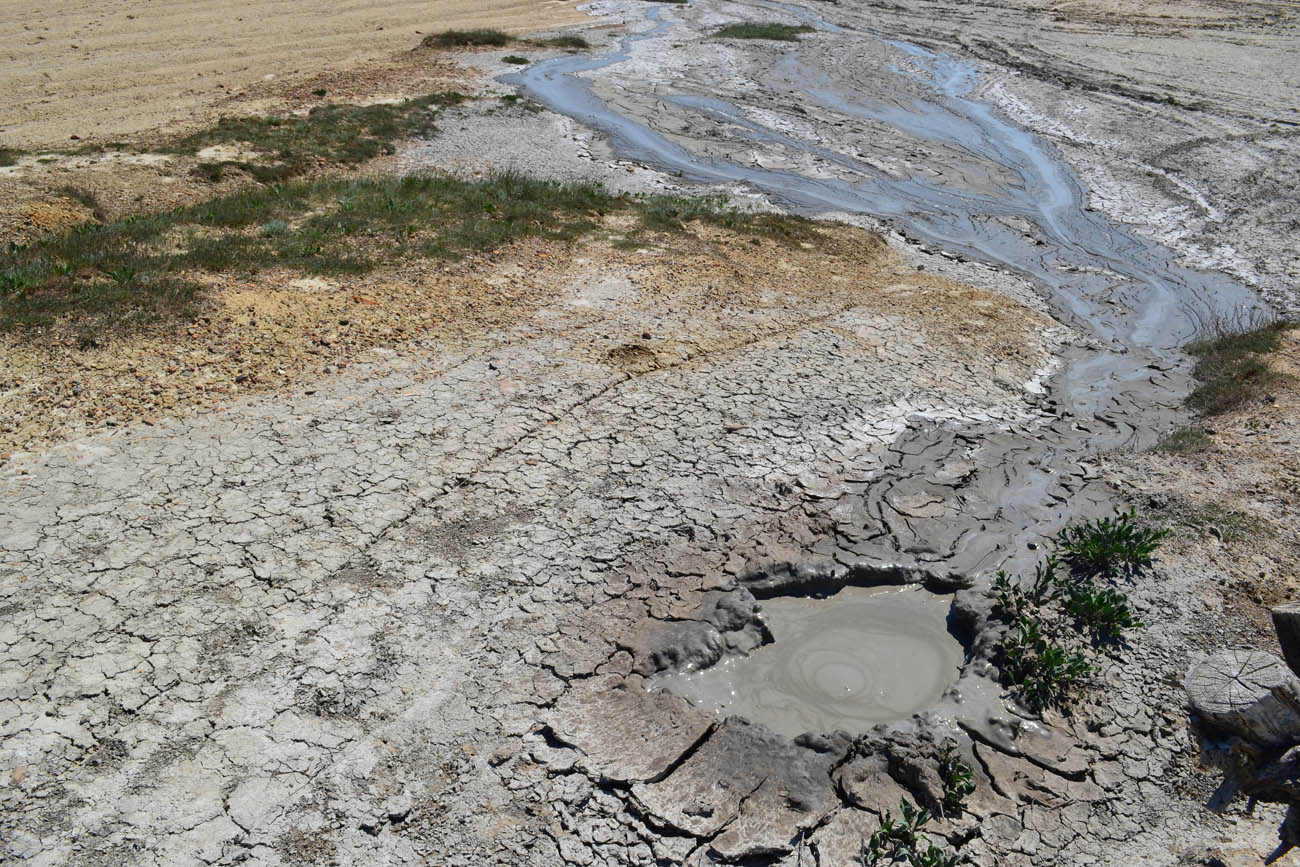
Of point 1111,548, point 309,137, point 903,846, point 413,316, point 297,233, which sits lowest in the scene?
point 903,846

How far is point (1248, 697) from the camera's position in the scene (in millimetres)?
4832

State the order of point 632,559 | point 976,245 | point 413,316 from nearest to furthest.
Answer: point 632,559, point 413,316, point 976,245

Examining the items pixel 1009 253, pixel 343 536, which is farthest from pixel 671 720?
pixel 1009 253

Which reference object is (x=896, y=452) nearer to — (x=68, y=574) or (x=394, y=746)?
(x=394, y=746)

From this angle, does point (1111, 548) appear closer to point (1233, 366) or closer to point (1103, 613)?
point (1103, 613)

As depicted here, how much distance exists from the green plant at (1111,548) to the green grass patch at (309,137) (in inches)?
460

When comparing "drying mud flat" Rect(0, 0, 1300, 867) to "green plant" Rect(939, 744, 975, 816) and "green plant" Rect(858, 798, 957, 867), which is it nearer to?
"green plant" Rect(939, 744, 975, 816)

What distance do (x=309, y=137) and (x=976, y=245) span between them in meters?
10.7

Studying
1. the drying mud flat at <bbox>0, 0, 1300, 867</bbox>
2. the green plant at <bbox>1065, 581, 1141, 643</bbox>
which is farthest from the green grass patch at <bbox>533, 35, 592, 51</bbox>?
the green plant at <bbox>1065, 581, 1141, 643</bbox>

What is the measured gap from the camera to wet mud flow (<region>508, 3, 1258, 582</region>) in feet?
23.7

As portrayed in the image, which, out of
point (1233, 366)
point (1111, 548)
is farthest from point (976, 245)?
point (1111, 548)

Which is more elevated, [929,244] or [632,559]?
[929,244]

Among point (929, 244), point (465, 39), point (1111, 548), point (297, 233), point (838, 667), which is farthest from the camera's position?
point (465, 39)

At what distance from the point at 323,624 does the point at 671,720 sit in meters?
2.26
